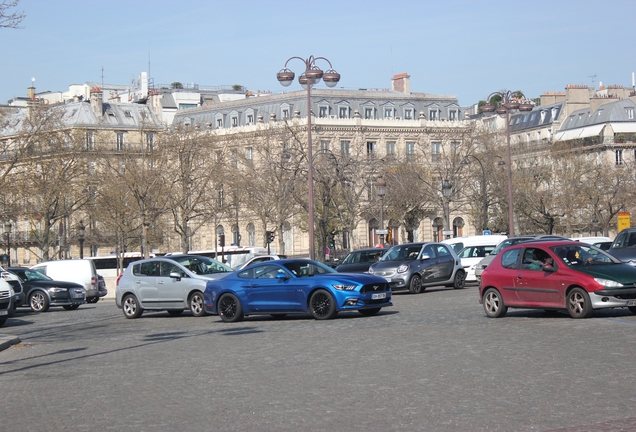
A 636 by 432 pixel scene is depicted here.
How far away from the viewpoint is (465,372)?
13.0m

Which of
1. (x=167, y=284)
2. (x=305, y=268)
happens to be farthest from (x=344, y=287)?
(x=167, y=284)

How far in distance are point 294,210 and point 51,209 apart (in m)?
18.1

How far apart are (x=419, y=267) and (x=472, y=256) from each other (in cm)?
734

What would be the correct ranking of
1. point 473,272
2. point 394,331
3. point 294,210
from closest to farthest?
point 394,331 < point 473,272 < point 294,210

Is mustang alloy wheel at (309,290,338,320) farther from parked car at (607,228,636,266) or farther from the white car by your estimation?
the white car

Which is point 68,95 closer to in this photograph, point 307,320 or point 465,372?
point 307,320

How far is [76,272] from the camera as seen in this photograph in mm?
41344

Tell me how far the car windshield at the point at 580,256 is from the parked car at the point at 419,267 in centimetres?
1300

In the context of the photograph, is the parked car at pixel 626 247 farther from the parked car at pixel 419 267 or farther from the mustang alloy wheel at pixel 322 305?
the mustang alloy wheel at pixel 322 305

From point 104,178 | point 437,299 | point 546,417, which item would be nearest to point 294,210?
point 104,178

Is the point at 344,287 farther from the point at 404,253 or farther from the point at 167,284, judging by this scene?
the point at 404,253

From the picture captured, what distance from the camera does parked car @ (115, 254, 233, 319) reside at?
26656mm

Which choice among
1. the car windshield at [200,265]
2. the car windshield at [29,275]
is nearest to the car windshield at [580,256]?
the car windshield at [200,265]

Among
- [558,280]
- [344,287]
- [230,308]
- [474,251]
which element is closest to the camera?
[558,280]
